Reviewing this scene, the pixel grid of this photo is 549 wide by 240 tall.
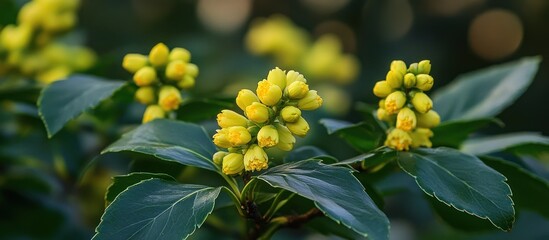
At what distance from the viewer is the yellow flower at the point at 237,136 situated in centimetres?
83

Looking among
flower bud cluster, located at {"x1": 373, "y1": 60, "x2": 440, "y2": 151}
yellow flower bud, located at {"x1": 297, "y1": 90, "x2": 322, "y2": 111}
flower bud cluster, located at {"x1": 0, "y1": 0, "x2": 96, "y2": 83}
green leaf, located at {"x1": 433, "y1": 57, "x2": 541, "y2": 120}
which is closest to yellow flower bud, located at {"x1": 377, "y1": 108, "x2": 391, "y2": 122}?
flower bud cluster, located at {"x1": 373, "y1": 60, "x2": 440, "y2": 151}

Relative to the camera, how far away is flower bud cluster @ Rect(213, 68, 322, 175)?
83 cm

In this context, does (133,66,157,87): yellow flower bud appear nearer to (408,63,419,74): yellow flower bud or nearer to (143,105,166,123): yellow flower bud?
(143,105,166,123): yellow flower bud

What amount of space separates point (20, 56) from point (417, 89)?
0.79 metres

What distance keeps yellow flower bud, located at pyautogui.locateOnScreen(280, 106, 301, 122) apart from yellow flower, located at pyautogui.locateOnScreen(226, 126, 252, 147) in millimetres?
45

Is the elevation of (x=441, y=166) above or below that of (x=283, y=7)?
above

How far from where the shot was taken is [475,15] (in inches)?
152

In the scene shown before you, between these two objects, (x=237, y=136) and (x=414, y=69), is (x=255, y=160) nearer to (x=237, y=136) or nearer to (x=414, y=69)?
(x=237, y=136)

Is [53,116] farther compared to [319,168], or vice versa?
[53,116]

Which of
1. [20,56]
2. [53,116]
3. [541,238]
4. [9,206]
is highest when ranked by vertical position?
[53,116]

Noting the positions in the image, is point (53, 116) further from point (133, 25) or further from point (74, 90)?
point (133, 25)

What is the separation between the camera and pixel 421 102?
0.91 m

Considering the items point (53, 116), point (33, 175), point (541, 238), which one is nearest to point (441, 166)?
point (53, 116)

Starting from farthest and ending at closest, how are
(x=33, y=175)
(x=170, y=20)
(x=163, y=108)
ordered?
1. (x=170, y=20)
2. (x=33, y=175)
3. (x=163, y=108)
